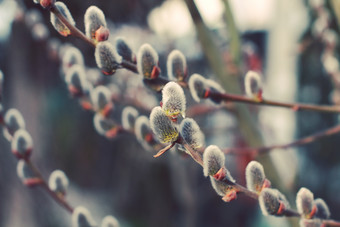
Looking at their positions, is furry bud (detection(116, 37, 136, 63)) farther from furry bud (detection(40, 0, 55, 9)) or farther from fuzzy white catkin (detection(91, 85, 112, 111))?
fuzzy white catkin (detection(91, 85, 112, 111))

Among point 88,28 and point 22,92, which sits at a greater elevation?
point 22,92

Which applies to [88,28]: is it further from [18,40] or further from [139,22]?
[18,40]

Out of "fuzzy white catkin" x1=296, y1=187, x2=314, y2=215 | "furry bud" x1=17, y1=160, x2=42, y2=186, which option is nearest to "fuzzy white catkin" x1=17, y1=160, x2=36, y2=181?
"furry bud" x1=17, y1=160, x2=42, y2=186

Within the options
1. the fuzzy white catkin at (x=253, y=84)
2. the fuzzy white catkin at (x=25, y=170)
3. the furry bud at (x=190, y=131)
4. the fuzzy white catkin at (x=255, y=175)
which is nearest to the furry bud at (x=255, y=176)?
the fuzzy white catkin at (x=255, y=175)

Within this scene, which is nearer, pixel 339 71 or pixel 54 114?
pixel 339 71

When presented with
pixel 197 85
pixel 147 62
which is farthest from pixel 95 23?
pixel 197 85

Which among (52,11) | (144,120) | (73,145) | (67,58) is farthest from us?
(73,145)

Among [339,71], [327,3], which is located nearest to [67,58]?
[327,3]
